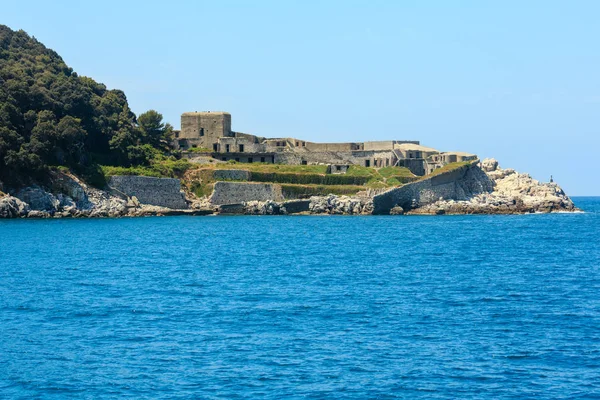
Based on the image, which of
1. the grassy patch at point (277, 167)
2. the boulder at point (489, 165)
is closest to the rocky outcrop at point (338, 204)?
the grassy patch at point (277, 167)

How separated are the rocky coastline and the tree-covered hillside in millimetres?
2076

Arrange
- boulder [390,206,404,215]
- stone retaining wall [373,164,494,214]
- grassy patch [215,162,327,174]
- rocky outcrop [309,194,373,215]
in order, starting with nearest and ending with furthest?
rocky outcrop [309,194,373,215], stone retaining wall [373,164,494,214], boulder [390,206,404,215], grassy patch [215,162,327,174]

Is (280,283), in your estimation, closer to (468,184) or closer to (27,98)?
(27,98)

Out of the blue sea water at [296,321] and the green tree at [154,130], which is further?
the green tree at [154,130]

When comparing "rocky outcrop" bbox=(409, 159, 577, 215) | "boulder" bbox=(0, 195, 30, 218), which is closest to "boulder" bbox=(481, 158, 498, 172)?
"rocky outcrop" bbox=(409, 159, 577, 215)

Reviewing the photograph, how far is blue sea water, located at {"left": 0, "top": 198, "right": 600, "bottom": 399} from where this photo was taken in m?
17.7

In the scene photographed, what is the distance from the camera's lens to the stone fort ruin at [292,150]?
279 ft

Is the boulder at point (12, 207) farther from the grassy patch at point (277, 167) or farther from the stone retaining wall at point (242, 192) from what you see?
the grassy patch at point (277, 167)

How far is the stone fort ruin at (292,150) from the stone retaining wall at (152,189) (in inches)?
517

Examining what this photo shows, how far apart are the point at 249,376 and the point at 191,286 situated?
12689 mm

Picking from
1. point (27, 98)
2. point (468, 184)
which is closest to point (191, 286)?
point (27, 98)

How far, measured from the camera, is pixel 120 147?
74.6 metres

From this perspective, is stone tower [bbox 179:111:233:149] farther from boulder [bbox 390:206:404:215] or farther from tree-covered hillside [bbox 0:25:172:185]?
boulder [bbox 390:206:404:215]

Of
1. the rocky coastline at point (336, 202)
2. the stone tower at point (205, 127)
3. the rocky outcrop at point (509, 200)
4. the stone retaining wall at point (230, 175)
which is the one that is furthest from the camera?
the stone tower at point (205, 127)
